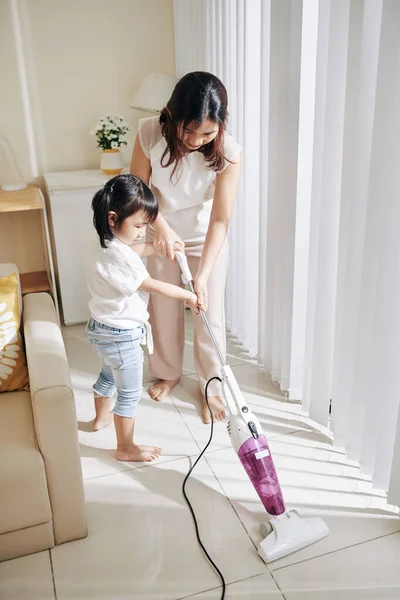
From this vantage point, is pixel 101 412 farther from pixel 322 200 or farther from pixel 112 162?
pixel 112 162

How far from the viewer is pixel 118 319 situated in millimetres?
1868

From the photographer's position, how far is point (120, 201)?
5.60ft

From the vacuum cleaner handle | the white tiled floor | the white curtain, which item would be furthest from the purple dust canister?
the vacuum cleaner handle

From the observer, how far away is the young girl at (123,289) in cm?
173

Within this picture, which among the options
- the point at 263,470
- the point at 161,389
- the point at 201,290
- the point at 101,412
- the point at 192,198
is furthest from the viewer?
the point at 161,389

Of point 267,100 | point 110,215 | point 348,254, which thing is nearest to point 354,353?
point 348,254

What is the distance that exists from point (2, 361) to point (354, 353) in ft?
3.82

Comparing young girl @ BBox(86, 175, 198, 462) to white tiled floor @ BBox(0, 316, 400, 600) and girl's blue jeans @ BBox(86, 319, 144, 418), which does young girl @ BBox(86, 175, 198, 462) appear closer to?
girl's blue jeans @ BBox(86, 319, 144, 418)

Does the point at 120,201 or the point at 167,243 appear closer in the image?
the point at 120,201

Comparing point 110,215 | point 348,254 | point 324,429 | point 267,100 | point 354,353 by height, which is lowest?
point 324,429

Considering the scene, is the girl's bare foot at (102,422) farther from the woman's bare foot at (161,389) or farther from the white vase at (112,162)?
the white vase at (112,162)

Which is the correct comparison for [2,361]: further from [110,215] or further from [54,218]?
[54,218]

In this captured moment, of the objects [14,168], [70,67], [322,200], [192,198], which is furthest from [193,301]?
[70,67]

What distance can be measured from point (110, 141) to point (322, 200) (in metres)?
1.50
